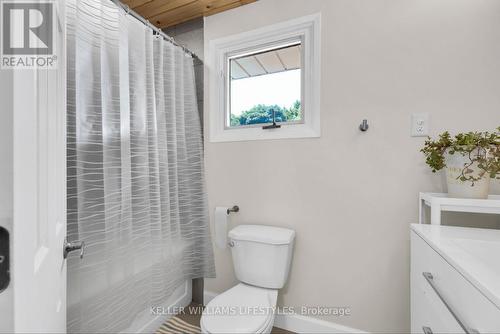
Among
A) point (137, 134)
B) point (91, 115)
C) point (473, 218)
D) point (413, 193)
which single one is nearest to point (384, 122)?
point (413, 193)

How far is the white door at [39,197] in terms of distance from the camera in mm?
446

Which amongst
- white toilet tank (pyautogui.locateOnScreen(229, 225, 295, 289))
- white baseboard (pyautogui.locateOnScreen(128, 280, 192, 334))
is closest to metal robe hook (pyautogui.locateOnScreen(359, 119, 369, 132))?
white toilet tank (pyautogui.locateOnScreen(229, 225, 295, 289))

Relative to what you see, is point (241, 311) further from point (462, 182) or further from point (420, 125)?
point (420, 125)

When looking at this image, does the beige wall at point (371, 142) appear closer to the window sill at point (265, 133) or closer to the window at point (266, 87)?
the window sill at point (265, 133)

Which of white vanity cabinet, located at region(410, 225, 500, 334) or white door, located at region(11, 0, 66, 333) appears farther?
white vanity cabinet, located at region(410, 225, 500, 334)

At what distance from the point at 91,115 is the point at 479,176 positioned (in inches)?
67.1

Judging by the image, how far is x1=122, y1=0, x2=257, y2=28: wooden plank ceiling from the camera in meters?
1.64

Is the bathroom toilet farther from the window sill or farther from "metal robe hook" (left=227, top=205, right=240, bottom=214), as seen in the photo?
the window sill

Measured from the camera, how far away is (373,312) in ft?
4.48

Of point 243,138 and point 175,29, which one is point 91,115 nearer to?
point 243,138

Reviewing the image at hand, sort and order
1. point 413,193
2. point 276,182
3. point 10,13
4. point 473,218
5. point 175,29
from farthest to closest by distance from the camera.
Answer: point 175,29 → point 276,182 → point 413,193 → point 473,218 → point 10,13

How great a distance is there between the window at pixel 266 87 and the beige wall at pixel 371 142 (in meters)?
0.19

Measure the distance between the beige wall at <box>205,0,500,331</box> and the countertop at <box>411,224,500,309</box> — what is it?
0.30m

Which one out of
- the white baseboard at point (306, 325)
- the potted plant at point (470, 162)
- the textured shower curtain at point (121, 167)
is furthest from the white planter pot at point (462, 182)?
the textured shower curtain at point (121, 167)
